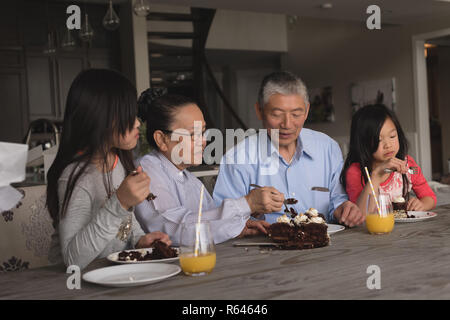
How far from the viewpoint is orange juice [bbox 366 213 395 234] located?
5.43ft

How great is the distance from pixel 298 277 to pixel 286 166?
1.06 meters

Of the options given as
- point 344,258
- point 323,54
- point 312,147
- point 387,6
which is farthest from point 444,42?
point 344,258

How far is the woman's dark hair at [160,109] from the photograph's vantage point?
1.88 m

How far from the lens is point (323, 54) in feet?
27.6

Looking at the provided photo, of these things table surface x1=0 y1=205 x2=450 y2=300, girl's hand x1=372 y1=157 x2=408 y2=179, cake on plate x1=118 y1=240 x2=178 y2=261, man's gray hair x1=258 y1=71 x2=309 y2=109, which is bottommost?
table surface x1=0 y1=205 x2=450 y2=300

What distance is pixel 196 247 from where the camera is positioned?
1.21 m

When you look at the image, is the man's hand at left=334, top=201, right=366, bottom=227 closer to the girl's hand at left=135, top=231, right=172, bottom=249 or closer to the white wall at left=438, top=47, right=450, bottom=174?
the girl's hand at left=135, top=231, right=172, bottom=249

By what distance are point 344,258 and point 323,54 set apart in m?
7.42

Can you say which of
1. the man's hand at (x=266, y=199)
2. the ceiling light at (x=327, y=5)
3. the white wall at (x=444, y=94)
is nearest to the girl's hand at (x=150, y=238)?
the man's hand at (x=266, y=199)

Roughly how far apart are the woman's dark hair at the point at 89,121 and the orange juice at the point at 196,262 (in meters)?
0.42

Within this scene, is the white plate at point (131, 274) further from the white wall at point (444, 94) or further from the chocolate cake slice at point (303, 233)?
the white wall at point (444, 94)

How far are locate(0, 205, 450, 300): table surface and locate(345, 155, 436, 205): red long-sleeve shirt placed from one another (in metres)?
0.76

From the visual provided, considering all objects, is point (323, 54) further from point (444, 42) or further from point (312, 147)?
point (312, 147)

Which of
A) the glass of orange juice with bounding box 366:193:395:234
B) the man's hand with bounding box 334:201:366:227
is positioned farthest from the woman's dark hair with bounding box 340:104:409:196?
the glass of orange juice with bounding box 366:193:395:234
